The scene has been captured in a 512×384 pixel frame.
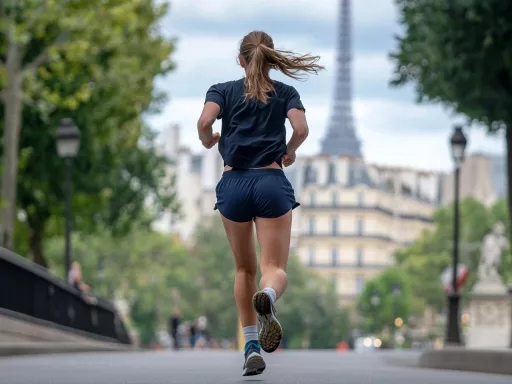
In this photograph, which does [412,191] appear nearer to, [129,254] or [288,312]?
[288,312]

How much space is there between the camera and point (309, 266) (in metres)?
177

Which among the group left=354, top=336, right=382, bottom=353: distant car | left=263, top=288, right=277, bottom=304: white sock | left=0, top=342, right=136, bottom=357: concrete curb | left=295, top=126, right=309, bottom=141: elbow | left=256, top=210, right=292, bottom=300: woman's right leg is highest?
left=295, top=126, right=309, bottom=141: elbow

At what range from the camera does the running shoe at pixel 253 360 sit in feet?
31.4

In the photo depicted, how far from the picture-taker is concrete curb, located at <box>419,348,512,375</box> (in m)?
13.2

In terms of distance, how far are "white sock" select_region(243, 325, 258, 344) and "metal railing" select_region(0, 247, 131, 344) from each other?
26.0 ft

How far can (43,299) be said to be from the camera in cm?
2103

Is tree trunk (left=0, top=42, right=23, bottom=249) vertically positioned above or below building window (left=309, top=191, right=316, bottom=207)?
below

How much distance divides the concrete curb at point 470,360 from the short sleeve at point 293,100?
4.18 meters

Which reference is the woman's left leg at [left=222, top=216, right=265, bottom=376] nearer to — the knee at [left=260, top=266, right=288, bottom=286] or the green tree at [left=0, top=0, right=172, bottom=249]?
the knee at [left=260, top=266, right=288, bottom=286]

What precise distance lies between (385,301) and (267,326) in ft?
416

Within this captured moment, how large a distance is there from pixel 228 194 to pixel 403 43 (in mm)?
20499

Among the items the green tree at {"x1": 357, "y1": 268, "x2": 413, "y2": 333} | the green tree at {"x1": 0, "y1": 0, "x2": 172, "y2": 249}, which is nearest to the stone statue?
the green tree at {"x1": 0, "y1": 0, "x2": 172, "y2": 249}

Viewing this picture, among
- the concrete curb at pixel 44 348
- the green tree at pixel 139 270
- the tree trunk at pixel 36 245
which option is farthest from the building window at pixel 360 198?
the concrete curb at pixel 44 348

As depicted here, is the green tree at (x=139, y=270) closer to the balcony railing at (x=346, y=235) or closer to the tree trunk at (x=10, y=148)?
the balcony railing at (x=346, y=235)
